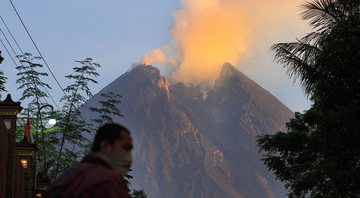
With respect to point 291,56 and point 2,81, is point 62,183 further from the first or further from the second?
point 2,81

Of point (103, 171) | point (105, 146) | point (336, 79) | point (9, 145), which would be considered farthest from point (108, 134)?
point (9, 145)

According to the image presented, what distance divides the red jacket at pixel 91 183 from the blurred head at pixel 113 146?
57 mm

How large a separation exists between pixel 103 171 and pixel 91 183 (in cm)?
10

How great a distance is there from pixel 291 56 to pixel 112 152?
59.6 feet

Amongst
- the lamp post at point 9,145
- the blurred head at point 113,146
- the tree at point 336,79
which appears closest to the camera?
the blurred head at point 113,146

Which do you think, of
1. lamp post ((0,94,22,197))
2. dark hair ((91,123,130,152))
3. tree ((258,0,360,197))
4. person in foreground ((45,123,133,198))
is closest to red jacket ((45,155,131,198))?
person in foreground ((45,123,133,198))

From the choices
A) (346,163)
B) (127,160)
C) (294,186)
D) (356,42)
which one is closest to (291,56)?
(346,163)

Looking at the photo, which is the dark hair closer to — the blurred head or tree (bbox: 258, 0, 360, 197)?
the blurred head

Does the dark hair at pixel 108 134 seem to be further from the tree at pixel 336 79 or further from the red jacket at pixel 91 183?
the tree at pixel 336 79

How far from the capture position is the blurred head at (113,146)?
369 centimetres

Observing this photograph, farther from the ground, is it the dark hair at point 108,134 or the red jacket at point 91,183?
the dark hair at point 108,134

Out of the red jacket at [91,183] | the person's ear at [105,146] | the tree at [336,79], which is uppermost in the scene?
the tree at [336,79]

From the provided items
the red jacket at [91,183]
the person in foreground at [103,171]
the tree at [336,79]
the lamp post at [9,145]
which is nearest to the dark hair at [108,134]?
the person in foreground at [103,171]

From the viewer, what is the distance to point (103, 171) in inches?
139
